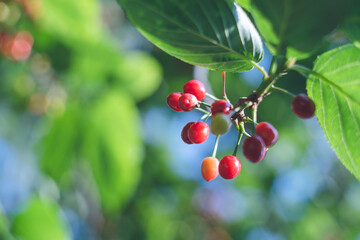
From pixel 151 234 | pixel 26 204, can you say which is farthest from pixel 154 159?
pixel 26 204

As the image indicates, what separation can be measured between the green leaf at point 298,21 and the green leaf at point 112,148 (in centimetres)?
236

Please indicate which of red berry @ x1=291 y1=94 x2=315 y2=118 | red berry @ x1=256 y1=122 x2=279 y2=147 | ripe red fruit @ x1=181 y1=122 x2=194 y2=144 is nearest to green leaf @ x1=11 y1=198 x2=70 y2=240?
ripe red fruit @ x1=181 y1=122 x2=194 y2=144

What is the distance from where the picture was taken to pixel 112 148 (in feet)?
9.89

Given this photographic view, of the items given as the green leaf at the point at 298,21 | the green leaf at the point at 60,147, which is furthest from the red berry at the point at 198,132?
the green leaf at the point at 60,147

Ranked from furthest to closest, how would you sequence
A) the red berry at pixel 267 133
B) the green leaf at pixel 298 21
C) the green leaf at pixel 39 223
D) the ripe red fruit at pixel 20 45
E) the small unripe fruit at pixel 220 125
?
1. the ripe red fruit at pixel 20 45
2. the green leaf at pixel 39 223
3. the red berry at pixel 267 133
4. the small unripe fruit at pixel 220 125
5. the green leaf at pixel 298 21

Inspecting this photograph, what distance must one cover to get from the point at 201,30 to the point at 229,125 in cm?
20

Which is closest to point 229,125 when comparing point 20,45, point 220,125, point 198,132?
point 220,125

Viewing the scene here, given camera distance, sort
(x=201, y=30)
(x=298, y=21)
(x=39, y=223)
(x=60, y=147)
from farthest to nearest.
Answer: (x=60, y=147) < (x=39, y=223) < (x=201, y=30) < (x=298, y=21)

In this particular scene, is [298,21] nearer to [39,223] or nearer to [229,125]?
[229,125]

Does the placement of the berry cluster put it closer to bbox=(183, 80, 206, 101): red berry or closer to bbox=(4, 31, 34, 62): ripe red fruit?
bbox=(183, 80, 206, 101): red berry

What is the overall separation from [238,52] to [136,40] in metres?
3.93

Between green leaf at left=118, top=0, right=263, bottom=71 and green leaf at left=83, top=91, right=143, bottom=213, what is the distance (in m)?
2.21

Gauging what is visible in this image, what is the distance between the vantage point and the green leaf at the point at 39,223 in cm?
244

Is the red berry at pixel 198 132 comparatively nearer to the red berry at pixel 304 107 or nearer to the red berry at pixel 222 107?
the red berry at pixel 222 107
